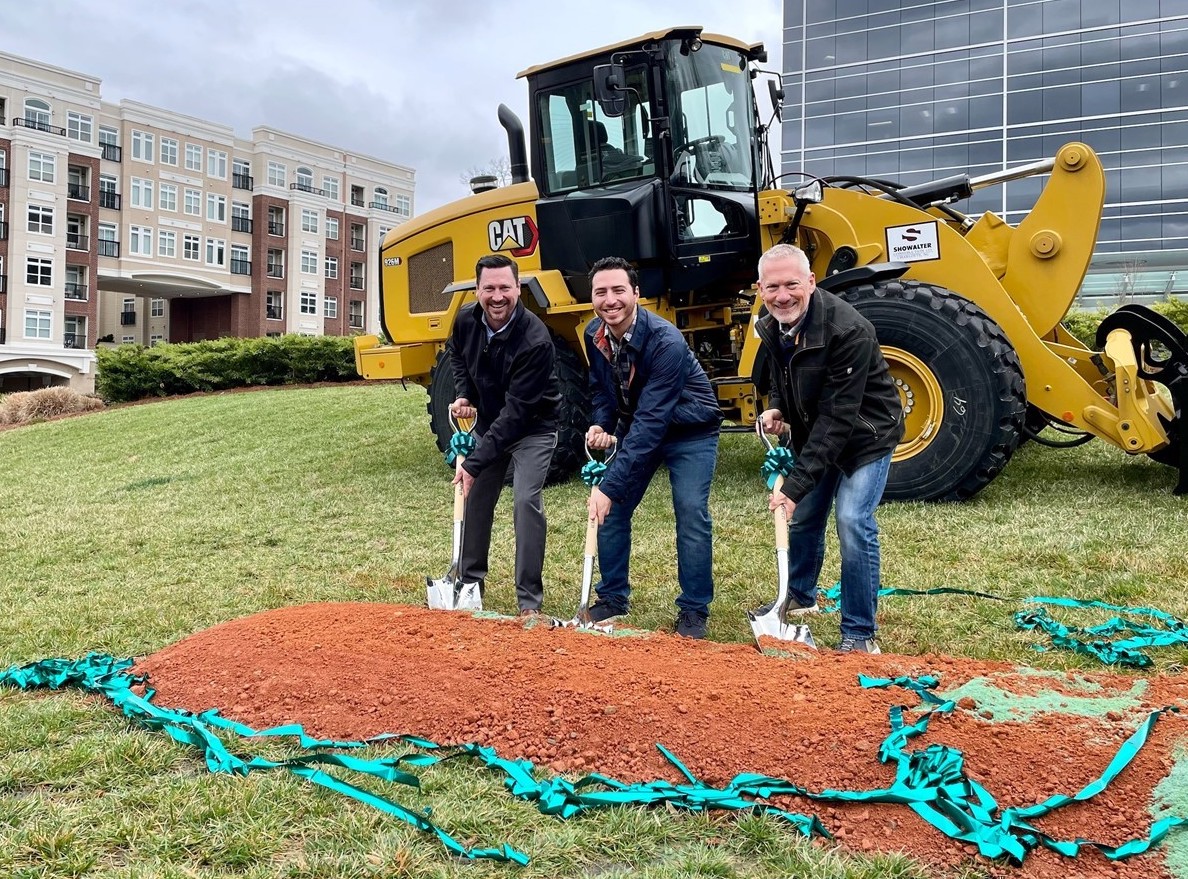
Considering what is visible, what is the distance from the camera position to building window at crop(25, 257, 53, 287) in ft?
122

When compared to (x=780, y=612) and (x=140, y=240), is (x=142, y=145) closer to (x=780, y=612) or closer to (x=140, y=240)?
(x=140, y=240)

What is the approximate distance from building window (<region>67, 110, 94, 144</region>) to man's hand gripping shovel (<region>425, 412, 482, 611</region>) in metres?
41.2

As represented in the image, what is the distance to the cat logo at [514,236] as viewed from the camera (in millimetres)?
9172

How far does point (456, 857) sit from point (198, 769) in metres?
1.10

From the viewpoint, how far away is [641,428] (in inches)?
178

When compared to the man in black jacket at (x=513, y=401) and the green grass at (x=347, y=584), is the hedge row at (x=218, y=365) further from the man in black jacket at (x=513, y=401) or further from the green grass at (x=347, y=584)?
the man in black jacket at (x=513, y=401)

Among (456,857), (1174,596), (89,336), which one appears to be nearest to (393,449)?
(1174,596)

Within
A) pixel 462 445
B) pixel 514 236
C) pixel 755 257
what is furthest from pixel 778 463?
pixel 514 236

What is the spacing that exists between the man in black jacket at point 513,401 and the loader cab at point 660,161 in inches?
130

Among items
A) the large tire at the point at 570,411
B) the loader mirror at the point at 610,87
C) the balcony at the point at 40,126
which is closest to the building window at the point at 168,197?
Answer: the balcony at the point at 40,126

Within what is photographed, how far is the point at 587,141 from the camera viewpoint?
8.53 m

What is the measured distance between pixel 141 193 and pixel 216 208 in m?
3.60

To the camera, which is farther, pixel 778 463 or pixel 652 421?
pixel 652 421

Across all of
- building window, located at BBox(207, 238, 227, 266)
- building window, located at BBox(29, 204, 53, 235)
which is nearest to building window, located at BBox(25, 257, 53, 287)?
building window, located at BBox(29, 204, 53, 235)
